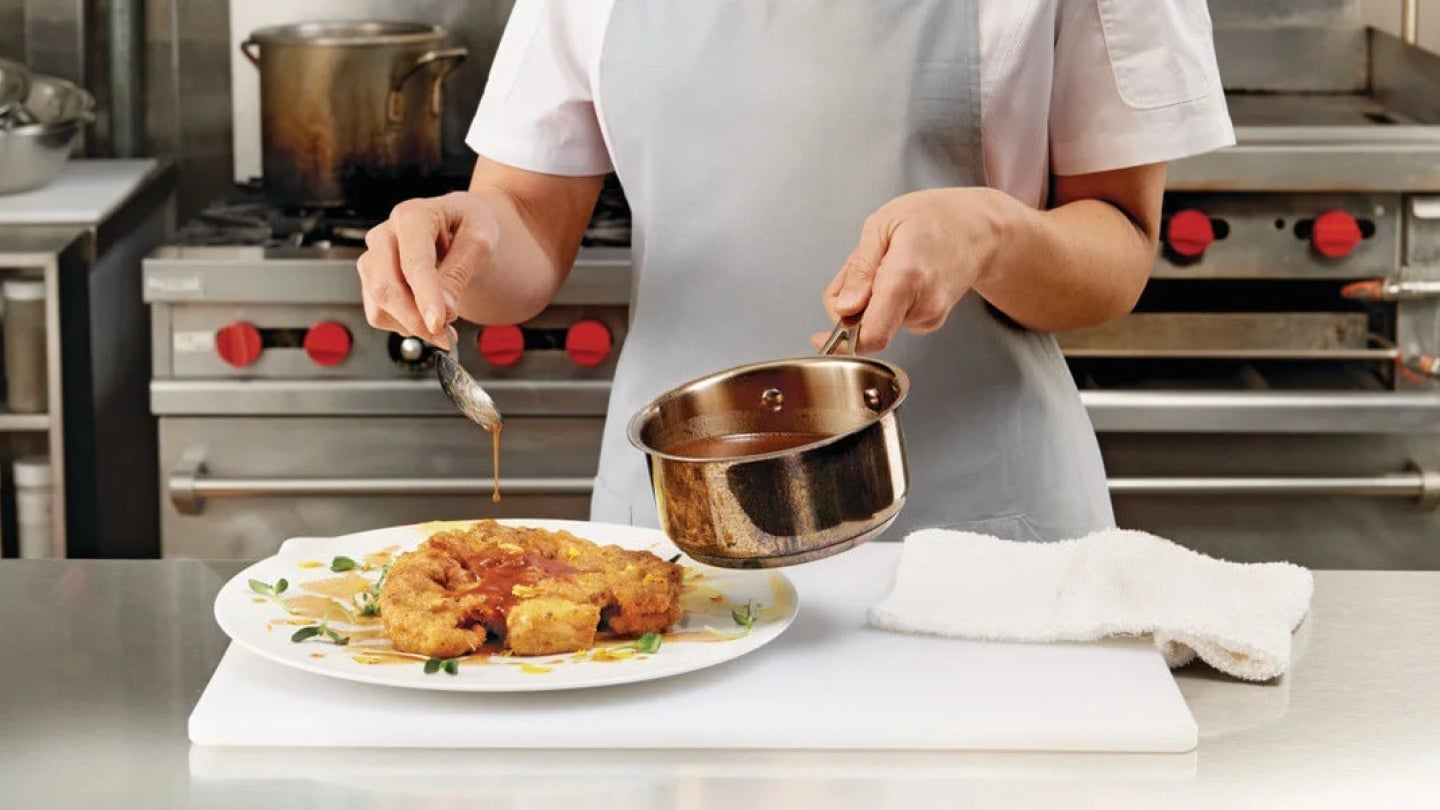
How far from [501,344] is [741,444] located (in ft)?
4.46

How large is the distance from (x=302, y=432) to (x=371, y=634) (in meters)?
1.43

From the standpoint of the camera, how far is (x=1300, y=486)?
258 cm

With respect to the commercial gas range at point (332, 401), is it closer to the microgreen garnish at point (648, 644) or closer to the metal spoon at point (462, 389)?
the metal spoon at point (462, 389)

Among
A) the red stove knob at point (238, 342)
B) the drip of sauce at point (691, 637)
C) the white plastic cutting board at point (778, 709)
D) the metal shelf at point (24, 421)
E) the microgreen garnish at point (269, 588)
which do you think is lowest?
the metal shelf at point (24, 421)

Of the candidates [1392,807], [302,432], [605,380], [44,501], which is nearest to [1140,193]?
[1392,807]

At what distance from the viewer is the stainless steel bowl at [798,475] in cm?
106

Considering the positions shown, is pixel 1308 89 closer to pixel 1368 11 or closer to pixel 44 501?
pixel 1368 11

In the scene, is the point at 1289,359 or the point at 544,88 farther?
the point at 1289,359

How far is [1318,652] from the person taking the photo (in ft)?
3.96

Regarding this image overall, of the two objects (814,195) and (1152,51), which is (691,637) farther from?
(1152,51)

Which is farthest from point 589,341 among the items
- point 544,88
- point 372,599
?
point 372,599

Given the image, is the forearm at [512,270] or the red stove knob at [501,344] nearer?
the forearm at [512,270]

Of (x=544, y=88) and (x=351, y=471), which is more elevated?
(x=544, y=88)

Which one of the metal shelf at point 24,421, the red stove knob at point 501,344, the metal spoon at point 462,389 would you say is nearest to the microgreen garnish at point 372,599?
the metal spoon at point 462,389
